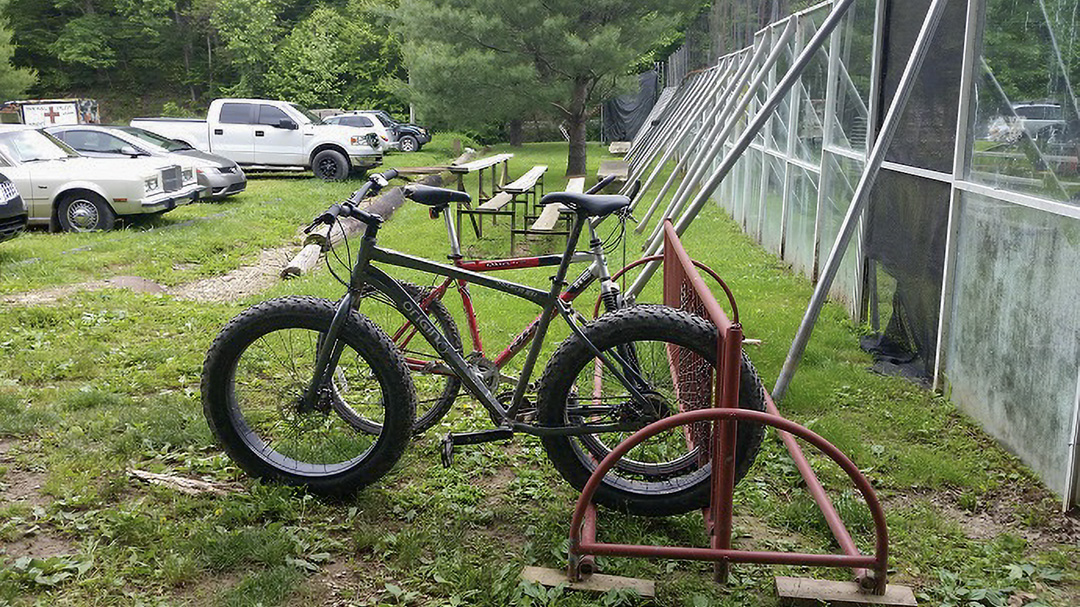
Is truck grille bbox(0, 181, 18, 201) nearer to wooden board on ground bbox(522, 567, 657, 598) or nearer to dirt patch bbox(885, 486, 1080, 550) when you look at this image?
wooden board on ground bbox(522, 567, 657, 598)

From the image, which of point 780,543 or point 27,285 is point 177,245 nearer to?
point 27,285

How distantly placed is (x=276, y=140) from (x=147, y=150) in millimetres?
5062

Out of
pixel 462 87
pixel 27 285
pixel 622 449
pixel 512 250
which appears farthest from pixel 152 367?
pixel 462 87

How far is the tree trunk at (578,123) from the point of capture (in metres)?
20.7

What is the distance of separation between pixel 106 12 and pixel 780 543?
187 ft

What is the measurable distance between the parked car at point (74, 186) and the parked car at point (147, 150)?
129 centimetres

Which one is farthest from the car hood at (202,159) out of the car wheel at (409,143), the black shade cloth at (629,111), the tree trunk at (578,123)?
the black shade cloth at (629,111)

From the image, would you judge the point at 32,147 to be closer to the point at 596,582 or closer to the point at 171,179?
the point at 171,179

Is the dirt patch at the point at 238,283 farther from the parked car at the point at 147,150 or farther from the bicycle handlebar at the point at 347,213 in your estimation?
the bicycle handlebar at the point at 347,213

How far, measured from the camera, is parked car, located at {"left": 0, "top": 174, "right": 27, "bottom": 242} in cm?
989

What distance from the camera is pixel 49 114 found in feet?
95.3

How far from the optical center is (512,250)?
11.7 meters

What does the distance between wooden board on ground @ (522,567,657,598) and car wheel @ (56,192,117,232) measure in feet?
35.3

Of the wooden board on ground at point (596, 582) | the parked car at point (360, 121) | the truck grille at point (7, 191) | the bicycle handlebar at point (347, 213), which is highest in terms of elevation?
the parked car at point (360, 121)
